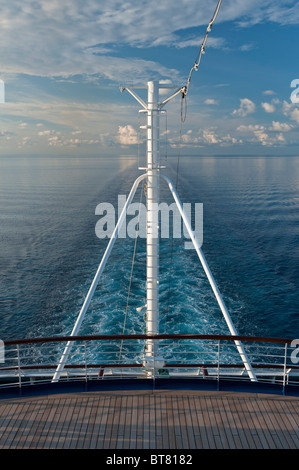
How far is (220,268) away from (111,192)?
32.6 meters

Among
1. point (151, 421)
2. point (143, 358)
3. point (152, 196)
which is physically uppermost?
point (152, 196)

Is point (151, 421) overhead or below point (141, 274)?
overhead

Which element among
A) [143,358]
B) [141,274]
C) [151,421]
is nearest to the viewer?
[151,421]

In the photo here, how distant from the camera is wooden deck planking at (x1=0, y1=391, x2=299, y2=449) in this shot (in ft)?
17.2

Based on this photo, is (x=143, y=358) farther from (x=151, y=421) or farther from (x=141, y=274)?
(x=141, y=274)

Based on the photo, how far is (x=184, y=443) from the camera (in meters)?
5.23

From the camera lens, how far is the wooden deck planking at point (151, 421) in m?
5.24

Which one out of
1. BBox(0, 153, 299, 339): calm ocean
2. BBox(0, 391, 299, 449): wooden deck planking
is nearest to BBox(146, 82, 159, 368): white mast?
BBox(0, 391, 299, 449): wooden deck planking

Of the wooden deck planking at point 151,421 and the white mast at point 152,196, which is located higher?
the white mast at point 152,196

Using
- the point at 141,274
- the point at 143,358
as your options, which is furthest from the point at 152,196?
the point at 141,274

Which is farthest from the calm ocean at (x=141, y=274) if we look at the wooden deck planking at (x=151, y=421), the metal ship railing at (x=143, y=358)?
the wooden deck planking at (x=151, y=421)

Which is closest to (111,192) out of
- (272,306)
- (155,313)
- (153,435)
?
(272,306)

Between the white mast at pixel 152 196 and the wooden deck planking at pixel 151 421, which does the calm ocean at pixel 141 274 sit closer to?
the white mast at pixel 152 196

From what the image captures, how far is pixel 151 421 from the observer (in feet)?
18.5
